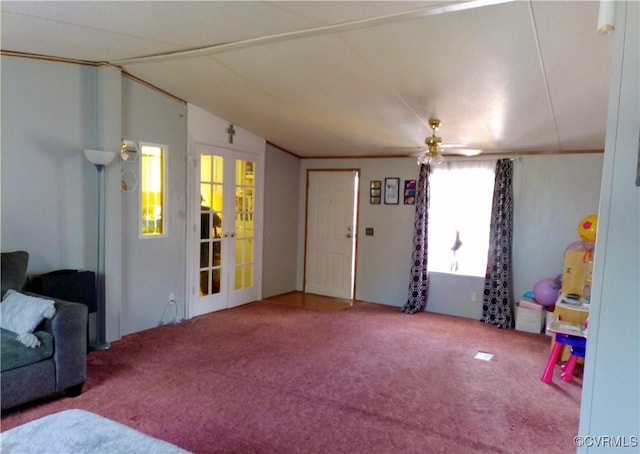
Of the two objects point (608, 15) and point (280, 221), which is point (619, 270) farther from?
point (280, 221)

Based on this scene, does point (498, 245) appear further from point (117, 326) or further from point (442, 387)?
point (117, 326)

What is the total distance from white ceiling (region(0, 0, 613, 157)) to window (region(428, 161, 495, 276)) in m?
0.70

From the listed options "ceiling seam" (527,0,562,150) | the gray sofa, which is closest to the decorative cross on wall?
the gray sofa

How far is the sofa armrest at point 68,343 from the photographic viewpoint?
270 cm

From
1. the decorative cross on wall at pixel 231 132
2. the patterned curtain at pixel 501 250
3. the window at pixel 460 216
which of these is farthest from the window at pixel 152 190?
the patterned curtain at pixel 501 250

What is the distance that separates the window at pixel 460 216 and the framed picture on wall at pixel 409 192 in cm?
24

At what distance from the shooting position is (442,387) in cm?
314

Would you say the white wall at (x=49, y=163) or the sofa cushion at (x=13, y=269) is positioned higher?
the white wall at (x=49, y=163)

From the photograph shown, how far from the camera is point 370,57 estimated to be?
290 centimetres

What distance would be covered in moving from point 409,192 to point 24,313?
438 centimetres

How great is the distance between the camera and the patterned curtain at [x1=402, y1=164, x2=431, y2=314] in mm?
5277

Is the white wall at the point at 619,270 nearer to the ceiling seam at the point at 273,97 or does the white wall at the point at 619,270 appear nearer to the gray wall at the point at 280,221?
the ceiling seam at the point at 273,97

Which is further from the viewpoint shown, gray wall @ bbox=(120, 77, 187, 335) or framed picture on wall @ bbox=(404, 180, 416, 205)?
framed picture on wall @ bbox=(404, 180, 416, 205)

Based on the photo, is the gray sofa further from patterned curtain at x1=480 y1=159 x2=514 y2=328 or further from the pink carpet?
patterned curtain at x1=480 y1=159 x2=514 y2=328
